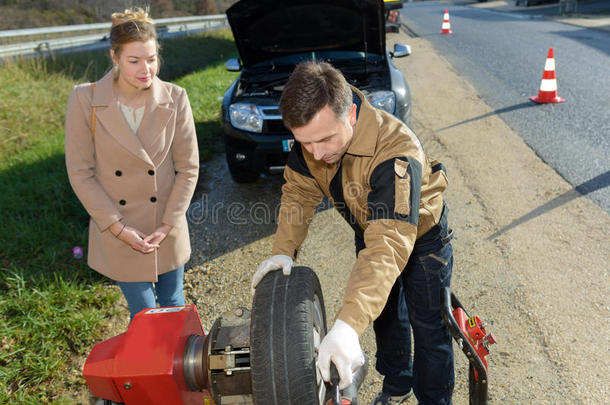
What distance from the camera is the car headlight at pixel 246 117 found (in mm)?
4809

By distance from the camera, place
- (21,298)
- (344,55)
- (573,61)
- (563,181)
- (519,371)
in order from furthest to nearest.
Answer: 1. (573,61)
2. (344,55)
3. (563,181)
4. (21,298)
5. (519,371)

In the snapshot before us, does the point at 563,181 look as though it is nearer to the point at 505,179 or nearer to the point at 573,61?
the point at 505,179

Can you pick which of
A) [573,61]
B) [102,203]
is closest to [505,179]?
[102,203]

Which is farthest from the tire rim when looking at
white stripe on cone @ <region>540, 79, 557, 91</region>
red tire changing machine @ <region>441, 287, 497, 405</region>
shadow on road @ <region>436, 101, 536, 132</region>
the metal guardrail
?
the metal guardrail

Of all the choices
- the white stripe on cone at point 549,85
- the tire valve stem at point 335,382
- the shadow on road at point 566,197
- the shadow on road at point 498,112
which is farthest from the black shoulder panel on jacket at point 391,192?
the white stripe on cone at point 549,85

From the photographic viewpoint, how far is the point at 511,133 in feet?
21.5

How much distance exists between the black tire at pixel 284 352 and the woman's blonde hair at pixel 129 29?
4.60 feet

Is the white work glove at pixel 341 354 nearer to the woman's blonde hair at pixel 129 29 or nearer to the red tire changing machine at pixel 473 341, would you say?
the red tire changing machine at pixel 473 341

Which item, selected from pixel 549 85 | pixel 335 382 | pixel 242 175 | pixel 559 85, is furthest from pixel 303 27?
pixel 559 85

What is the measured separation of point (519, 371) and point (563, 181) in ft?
9.73

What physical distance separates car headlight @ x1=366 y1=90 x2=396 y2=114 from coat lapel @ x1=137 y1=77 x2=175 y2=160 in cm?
262

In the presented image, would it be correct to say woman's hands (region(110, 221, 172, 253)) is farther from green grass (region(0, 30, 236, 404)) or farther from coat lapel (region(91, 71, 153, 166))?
green grass (region(0, 30, 236, 404))

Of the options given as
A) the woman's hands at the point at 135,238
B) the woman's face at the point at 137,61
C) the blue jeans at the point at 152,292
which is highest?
the woman's face at the point at 137,61

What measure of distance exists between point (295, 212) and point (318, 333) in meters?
0.57
